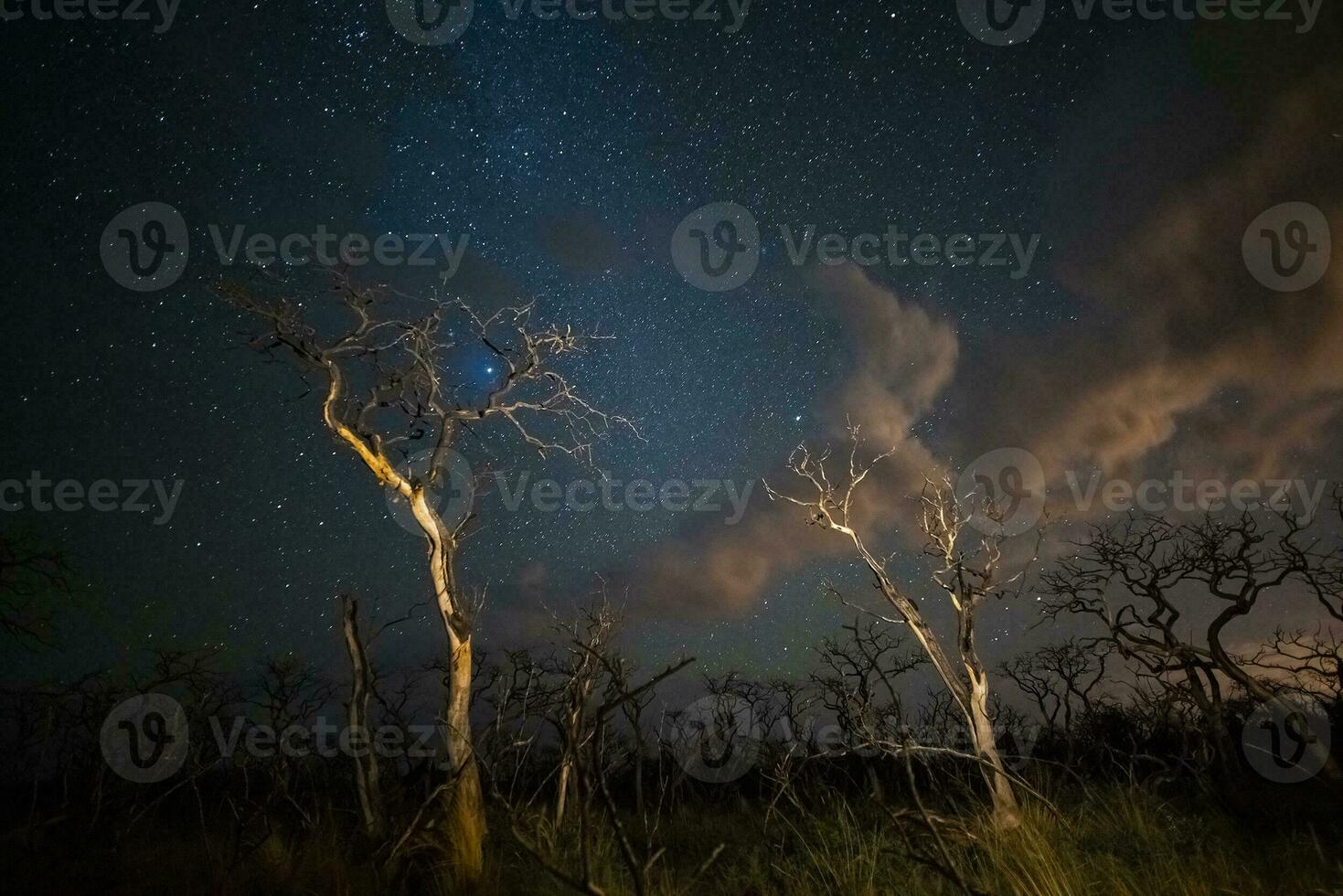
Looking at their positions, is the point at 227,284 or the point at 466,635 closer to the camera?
the point at 466,635

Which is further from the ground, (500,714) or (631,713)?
(500,714)

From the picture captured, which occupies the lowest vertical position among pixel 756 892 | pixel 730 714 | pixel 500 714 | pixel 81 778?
pixel 730 714

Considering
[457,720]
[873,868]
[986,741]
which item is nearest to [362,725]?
[457,720]

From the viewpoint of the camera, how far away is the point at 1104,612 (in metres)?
13.3

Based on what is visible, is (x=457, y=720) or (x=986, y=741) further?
(x=986, y=741)

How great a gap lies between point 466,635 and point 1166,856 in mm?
7184

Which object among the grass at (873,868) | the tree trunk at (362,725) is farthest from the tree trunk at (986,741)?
the tree trunk at (362,725)

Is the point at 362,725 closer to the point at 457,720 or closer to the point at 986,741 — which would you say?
the point at 457,720

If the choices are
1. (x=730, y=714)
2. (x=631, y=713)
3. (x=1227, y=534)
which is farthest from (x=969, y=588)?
(x=730, y=714)

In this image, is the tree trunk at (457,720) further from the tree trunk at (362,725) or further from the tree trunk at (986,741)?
the tree trunk at (986,741)

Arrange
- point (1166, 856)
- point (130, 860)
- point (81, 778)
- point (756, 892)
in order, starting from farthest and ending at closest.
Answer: point (81, 778) < point (130, 860) < point (756, 892) < point (1166, 856)

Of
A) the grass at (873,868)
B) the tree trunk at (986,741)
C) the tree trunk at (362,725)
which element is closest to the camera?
the grass at (873,868)

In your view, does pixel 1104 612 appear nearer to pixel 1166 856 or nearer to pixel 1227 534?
pixel 1227 534

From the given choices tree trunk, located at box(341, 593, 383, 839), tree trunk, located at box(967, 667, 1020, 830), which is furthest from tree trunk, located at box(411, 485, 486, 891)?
tree trunk, located at box(967, 667, 1020, 830)
